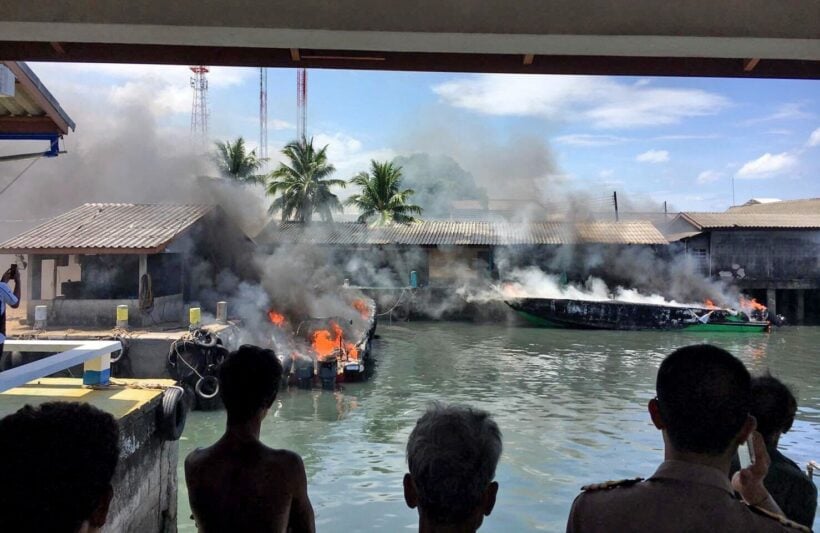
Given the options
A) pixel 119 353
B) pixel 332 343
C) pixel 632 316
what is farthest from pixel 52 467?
pixel 632 316

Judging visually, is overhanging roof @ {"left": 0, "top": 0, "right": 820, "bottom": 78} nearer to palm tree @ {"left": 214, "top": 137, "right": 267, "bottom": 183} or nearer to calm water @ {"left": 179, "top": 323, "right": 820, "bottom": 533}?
calm water @ {"left": 179, "top": 323, "right": 820, "bottom": 533}

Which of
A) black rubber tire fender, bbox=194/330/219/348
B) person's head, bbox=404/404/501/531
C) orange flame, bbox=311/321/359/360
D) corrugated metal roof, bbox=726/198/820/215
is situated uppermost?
corrugated metal roof, bbox=726/198/820/215

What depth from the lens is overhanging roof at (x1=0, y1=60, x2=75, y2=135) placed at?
5.12 meters

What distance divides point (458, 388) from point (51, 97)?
11.9 metres

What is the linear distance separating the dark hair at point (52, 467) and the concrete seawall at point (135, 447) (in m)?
3.33

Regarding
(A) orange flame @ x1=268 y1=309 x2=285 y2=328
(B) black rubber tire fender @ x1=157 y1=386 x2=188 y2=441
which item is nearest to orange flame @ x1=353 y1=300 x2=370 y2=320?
(A) orange flame @ x1=268 y1=309 x2=285 y2=328

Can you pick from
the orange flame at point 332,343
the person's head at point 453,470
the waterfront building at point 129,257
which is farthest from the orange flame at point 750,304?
the person's head at point 453,470

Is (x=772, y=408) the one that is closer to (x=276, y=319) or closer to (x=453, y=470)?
(x=453, y=470)

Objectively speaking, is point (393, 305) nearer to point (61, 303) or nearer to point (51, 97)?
point (61, 303)

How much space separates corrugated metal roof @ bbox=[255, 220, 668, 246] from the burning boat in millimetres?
12480

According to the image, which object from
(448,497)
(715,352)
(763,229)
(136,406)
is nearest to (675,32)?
(715,352)

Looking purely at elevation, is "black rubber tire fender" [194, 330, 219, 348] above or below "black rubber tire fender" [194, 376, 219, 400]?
above

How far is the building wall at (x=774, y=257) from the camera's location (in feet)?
102

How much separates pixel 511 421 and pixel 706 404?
10.7 meters
